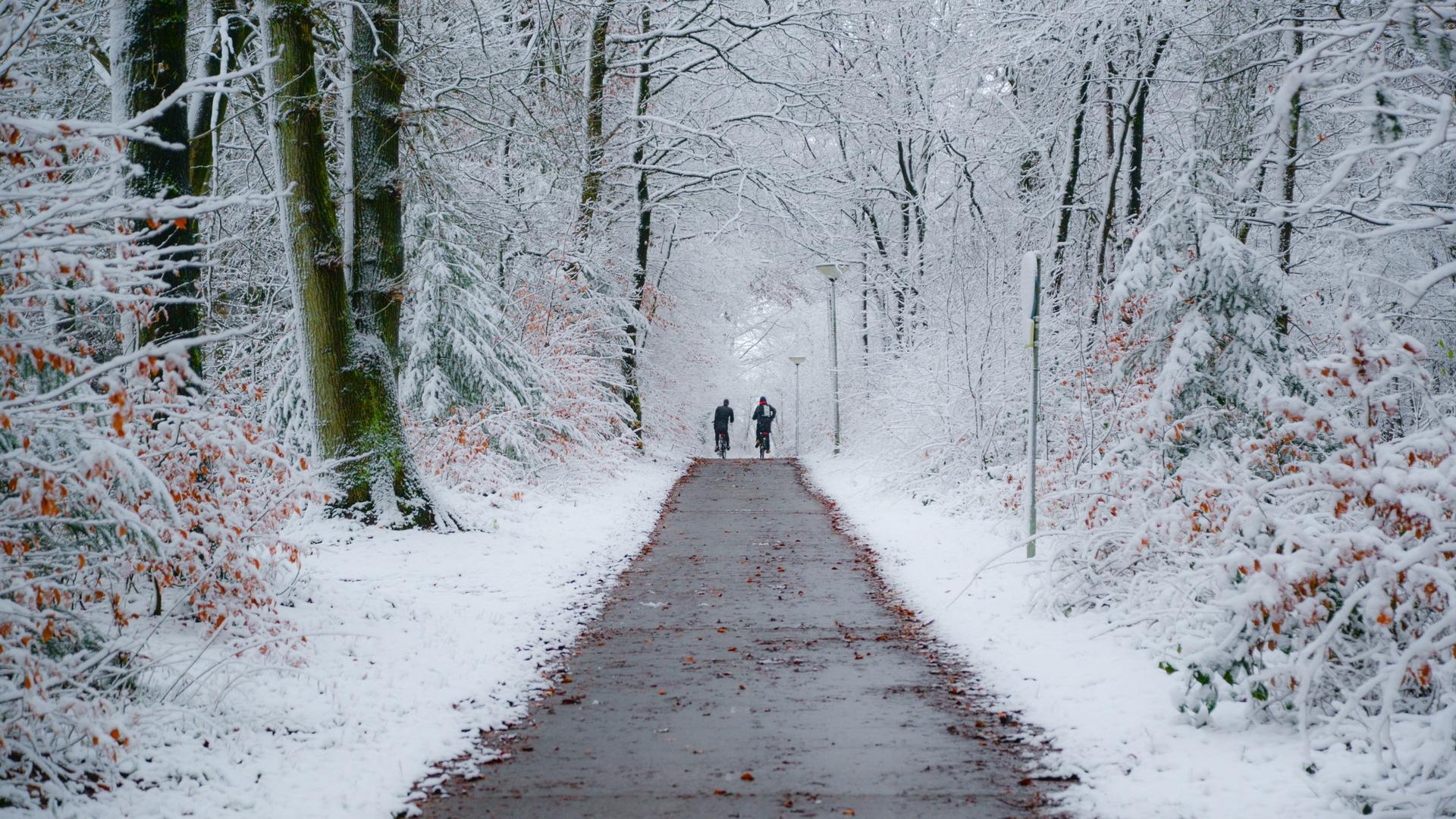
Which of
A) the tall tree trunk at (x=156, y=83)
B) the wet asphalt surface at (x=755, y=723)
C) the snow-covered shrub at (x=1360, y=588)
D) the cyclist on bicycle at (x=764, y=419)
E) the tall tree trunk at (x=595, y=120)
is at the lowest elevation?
the cyclist on bicycle at (x=764, y=419)

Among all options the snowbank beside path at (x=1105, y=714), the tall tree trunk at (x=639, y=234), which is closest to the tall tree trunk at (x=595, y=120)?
the tall tree trunk at (x=639, y=234)

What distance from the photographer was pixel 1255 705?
4.73m

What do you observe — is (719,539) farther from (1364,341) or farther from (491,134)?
(1364,341)

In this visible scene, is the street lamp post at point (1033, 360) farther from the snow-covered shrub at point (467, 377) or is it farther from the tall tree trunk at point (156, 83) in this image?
the snow-covered shrub at point (467, 377)

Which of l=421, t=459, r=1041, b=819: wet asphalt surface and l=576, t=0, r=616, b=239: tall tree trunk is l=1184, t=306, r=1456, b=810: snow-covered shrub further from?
l=576, t=0, r=616, b=239: tall tree trunk

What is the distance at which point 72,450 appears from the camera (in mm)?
4039

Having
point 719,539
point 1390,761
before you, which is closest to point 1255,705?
point 1390,761

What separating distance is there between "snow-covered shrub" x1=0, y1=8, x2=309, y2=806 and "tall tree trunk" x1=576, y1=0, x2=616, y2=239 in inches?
511

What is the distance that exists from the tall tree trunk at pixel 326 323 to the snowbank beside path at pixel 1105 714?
18.0ft

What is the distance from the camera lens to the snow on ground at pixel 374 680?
4223 mm

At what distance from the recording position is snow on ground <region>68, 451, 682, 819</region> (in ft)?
13.9

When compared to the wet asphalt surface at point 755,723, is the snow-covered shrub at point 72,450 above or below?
above

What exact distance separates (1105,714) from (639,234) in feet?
62.3

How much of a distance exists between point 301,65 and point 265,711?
660cm
